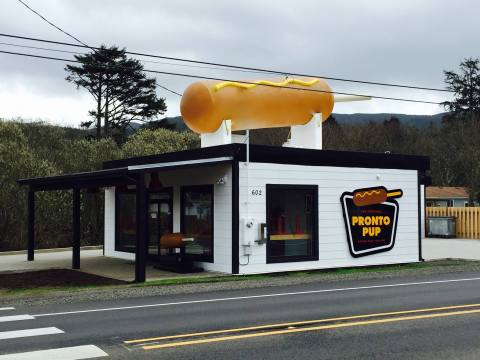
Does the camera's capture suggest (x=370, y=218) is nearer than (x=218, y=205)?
No

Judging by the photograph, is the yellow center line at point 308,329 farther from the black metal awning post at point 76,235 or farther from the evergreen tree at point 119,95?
the evergreen tree at point 119,95

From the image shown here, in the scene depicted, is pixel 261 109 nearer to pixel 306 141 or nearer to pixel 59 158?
pixel 306 141

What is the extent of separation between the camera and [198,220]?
760 inches

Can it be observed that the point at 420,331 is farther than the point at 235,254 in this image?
No

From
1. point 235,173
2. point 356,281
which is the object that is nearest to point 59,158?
point 235,173

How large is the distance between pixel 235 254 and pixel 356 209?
4.93 meters

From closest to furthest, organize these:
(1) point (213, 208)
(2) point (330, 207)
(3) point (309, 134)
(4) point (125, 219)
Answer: (1) point (213, 208) < (2) point (330, 207) < (3) point (309, 134) < (4) point (125, 219)

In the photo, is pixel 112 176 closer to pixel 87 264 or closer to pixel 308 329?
pixel 87 264

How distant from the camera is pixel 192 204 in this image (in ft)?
64.3

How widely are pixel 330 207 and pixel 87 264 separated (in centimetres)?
851

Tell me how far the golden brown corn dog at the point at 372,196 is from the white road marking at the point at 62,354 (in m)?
13.6

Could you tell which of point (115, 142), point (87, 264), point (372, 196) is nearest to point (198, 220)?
point (87, 264)

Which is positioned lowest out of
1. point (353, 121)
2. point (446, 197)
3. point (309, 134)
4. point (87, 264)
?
point (87, 264)

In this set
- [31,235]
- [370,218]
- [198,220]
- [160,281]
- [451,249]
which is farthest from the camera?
[451,249]
